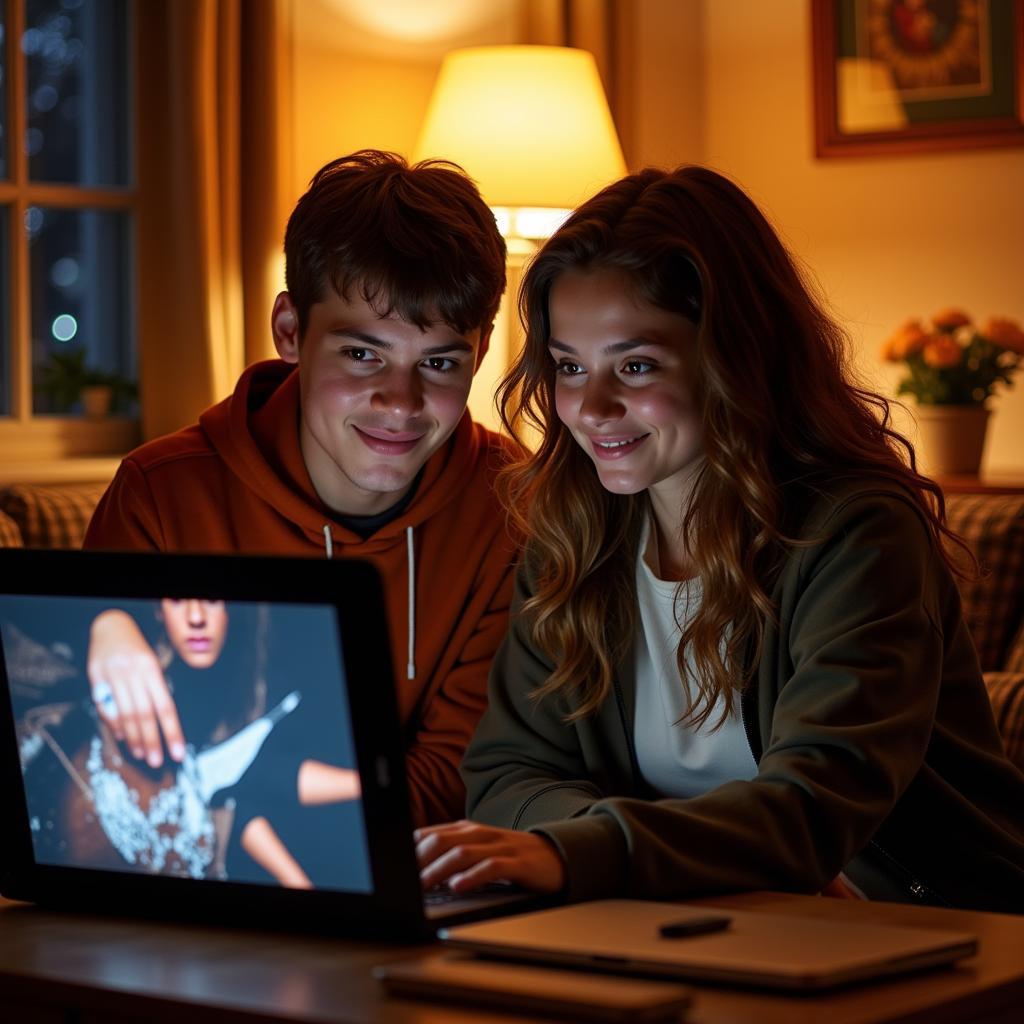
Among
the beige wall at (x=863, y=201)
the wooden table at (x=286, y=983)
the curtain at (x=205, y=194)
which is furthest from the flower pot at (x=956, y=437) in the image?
the wooden table at (x=286, y=983)

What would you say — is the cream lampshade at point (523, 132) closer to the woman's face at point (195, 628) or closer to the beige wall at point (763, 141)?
the beige wall at point (763, 141)

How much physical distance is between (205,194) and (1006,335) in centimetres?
158

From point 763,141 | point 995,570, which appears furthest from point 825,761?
point 763,141

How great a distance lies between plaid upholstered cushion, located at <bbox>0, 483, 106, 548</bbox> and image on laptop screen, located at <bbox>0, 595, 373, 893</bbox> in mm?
1463

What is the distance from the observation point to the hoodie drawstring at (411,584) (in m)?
1.98

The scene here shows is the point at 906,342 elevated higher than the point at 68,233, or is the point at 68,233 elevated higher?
the point at 68,233

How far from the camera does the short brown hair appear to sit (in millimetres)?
1885

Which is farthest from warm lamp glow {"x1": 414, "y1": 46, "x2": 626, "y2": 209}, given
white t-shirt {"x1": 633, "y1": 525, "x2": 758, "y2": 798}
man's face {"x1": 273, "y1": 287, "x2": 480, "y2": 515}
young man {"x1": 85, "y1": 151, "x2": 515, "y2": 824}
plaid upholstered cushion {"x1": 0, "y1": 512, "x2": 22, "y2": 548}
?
white t-shirt {"x1": 633, "y1": 525, "x2": 758, "y2": 798}

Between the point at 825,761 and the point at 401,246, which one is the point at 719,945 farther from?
the point at 401,246

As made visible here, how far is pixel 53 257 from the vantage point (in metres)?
3.33

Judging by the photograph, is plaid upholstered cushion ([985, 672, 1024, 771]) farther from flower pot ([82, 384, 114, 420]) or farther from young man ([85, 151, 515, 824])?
flower pot ([82, 384, 114, 420])

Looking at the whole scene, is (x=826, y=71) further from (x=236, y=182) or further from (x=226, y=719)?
(x=226, y=719)

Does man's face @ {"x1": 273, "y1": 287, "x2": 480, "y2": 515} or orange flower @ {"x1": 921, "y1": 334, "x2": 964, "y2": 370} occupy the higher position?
A: orange flower @ {"x1": 921, "y1": 334, "x2": 964, "y2": 370}

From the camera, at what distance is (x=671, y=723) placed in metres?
1.69
